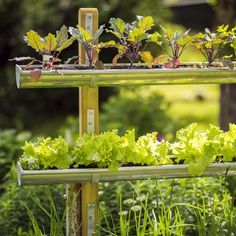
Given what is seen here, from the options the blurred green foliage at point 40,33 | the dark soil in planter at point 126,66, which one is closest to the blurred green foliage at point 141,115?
the blurred green foliage at point 40,33

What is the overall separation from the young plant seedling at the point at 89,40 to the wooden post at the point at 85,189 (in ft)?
0.27

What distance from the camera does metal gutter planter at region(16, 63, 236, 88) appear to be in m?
3.36

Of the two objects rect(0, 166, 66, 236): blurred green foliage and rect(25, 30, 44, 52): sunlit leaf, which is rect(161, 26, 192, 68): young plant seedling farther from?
rect(0, 166, 66, 236): blurred green foliage

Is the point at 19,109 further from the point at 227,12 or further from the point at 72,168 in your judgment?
the point at 72,168

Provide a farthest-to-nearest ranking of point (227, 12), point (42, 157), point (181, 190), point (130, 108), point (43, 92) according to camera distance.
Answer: point (43, 92) < point (130, 108) < point (227, 12) < point (181, 190) < point (42, 157)

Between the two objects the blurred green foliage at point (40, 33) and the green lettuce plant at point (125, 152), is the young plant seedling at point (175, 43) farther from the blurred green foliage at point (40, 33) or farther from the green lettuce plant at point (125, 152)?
the blurred green foliage at point (40, 33)

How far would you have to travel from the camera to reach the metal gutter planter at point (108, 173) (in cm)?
334

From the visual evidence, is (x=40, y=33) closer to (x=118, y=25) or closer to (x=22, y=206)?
(x=22, y=206)

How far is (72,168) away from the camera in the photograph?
341cm

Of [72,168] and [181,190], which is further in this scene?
[181,190]

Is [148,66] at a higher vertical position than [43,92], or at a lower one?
higher

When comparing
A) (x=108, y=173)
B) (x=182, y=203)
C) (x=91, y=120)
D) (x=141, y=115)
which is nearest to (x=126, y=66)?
(x=91, y=120)

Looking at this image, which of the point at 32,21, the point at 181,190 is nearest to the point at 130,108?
the point at 32,21

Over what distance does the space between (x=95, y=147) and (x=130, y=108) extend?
4851 mm
